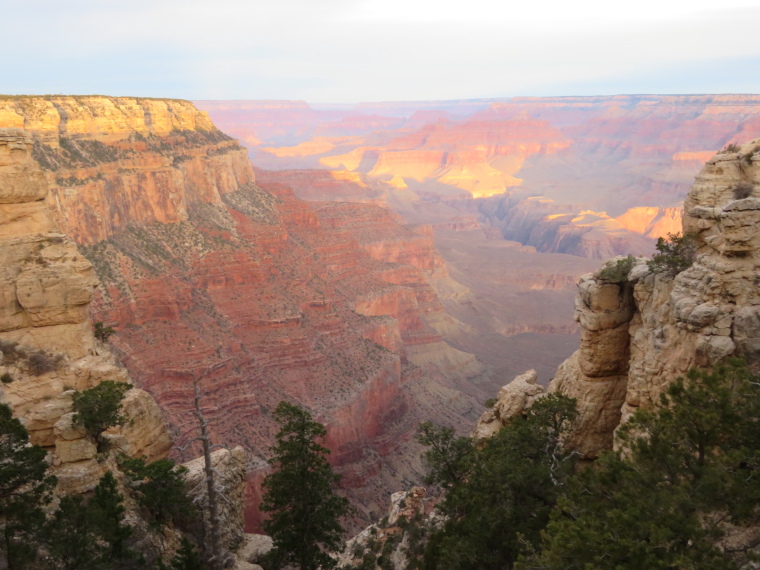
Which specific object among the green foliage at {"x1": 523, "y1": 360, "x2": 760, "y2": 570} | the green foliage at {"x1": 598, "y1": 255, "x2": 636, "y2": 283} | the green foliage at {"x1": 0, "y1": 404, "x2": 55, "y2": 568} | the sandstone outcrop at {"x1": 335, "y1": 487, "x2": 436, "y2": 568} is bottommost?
the sandstone outcrop at {"x1": 335, "y1": 487, "x2": 436, "y2": 568}

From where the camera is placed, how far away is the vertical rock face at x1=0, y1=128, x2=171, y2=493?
22.8 meters

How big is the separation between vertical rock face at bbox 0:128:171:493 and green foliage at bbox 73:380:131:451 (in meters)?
1.57

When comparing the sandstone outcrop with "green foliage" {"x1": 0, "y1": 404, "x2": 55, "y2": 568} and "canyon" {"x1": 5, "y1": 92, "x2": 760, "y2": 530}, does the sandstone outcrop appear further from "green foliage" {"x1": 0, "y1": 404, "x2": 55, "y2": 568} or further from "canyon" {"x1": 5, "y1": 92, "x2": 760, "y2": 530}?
"green foliage" {"x1": 0, "y1": 404, "x2": 55, "y2": 568}

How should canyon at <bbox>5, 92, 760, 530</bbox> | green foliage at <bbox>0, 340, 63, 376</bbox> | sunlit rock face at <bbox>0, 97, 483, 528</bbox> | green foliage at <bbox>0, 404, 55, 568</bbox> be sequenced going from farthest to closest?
sunlit rock face at <bbox>0, 97, 483, 528</bbox> → canyon at <bbox>5, 92, 760, 530</bbox> → green foliage at <bbox>0, 340, 63, 376</bbox> → green foliage at <bbox>0, 404, 55, 568</bbox>

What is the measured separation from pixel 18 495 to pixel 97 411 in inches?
185

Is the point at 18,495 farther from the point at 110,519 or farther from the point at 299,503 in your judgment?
the point at 299,503

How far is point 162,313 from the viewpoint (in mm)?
43875

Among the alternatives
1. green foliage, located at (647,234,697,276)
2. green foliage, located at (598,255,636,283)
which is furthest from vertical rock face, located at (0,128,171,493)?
green foliage, located at (647,234,697,276)

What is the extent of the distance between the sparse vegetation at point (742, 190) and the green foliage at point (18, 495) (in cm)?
2005

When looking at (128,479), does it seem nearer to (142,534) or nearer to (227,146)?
(142,534)

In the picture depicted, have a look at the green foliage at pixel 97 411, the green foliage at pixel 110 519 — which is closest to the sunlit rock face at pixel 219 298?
the green foliage at pixel 97 411

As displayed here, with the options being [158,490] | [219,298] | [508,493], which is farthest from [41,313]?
[219,298]

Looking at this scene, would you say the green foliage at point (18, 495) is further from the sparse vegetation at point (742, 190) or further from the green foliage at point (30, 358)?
the sparse vegetation at point (742, 190)

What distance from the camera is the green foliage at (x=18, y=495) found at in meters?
14.1
